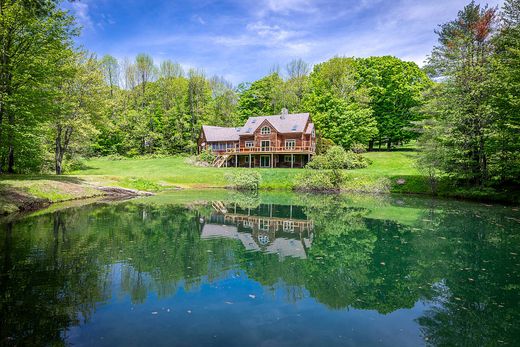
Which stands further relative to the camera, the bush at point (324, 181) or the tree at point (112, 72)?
the tree at point (112, 72)

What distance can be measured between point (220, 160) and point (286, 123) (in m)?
11.7

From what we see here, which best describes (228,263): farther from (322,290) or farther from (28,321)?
(28,321)

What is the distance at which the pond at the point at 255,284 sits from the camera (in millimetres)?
5703

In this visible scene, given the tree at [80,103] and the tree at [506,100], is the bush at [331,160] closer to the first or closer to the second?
the tree at [506,100]

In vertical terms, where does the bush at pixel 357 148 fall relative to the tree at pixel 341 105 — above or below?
below

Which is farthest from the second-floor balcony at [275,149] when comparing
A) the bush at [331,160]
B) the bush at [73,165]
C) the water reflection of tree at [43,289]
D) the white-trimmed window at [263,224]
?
the water reflection of tree at [43,289]

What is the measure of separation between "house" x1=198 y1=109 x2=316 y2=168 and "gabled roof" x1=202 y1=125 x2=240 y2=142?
0.24 meters

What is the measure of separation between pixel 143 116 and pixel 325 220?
5155cm

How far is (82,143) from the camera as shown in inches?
1591

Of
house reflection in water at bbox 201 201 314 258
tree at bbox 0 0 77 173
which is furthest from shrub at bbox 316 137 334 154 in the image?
tree at bbox 0 0 77 173

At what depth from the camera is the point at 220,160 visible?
49.5 metres

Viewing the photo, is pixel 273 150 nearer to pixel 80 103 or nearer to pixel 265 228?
pixel 80 103

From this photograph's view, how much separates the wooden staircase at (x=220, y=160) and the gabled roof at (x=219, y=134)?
459 centimetres

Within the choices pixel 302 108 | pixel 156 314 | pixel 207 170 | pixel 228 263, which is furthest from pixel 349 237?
pixel 302 108
